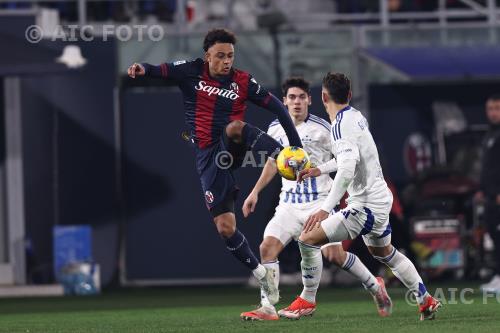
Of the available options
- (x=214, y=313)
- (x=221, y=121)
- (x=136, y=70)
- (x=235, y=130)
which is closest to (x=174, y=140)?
(x=214, y=313)

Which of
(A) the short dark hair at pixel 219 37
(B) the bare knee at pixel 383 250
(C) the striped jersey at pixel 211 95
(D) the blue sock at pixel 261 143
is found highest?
(A) the short dark hair at pixel 219 37

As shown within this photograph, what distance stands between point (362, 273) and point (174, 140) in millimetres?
8243

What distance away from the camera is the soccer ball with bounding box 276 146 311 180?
9992 millimetres

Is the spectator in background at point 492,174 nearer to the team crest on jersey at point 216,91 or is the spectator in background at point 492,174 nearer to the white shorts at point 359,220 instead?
the team crest on jersey at point 216,91

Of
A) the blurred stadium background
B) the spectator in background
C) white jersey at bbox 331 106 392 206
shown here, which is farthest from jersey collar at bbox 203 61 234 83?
the blurred stadium background

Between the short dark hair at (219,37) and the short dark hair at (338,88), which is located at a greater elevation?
the short dark hair at (219,37)

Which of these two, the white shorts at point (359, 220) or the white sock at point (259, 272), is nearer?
the white shorts at point (359, 220)

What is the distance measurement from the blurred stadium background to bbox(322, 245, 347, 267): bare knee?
6.55 m

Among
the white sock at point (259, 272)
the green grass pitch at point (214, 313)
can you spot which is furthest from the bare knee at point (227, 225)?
the green grass pitch at point (214, 313)

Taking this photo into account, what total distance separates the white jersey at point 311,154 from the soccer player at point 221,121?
84 centimetres

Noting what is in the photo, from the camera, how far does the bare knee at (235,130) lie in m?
10.4

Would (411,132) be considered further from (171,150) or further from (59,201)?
(59,201)

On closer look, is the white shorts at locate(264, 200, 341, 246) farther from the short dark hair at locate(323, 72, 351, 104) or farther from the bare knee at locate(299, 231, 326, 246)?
the short dark hair at locate(323, 72, 351, 104)

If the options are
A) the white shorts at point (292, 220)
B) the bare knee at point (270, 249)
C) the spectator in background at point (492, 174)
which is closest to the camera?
the bare knee at point (270, 249)
